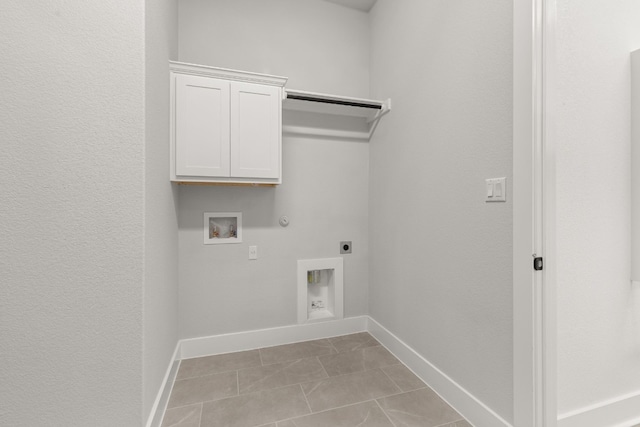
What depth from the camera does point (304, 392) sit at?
1822 mm

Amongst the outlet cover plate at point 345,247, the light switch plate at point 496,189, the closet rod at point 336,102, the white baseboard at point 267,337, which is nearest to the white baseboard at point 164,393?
the white baseboard at point 267,337

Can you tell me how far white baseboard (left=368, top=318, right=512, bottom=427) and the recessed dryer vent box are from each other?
1.64 feet

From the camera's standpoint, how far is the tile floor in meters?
1.59

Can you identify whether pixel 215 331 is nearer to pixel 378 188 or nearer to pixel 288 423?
pixel 288 423

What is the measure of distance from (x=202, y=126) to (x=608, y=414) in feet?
9.63

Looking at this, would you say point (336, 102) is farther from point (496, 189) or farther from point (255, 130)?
point (496, 189)

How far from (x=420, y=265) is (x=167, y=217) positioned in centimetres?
178

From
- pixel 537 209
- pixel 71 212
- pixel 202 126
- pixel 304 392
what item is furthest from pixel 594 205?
pixel 71 212

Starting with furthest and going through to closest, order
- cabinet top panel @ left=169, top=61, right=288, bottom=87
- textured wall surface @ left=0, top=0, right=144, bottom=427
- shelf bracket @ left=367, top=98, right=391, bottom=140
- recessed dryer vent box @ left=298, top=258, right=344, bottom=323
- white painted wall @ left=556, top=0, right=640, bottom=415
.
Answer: recessed dryer vent box @ left=298, top=258, right=344, bottom=323 < shelf bracket @ left=367, top=98, right=391, bottom=140 < cabinet top panel @ left=169, top=61, right=288, bottom=87 < white painted wall @ left=556, top=0, right=640, bottom=415 < textured wall surface @ left=0, top=0, right=144, bottom=427

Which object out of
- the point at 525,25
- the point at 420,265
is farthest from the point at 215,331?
the point at 525,25

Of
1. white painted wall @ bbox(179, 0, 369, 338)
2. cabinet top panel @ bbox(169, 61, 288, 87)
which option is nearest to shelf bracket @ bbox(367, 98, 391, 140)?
white painted wall @ bbox(179, 0, 369, 338)

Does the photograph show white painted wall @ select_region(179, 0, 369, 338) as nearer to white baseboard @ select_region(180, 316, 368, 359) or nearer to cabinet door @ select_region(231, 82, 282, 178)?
white baseboard @ select_region(180, 316, 368, 359)

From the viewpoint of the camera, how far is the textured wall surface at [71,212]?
117 cm

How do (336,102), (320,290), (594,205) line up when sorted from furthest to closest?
(320,290) < (336,102) < (594,205)
